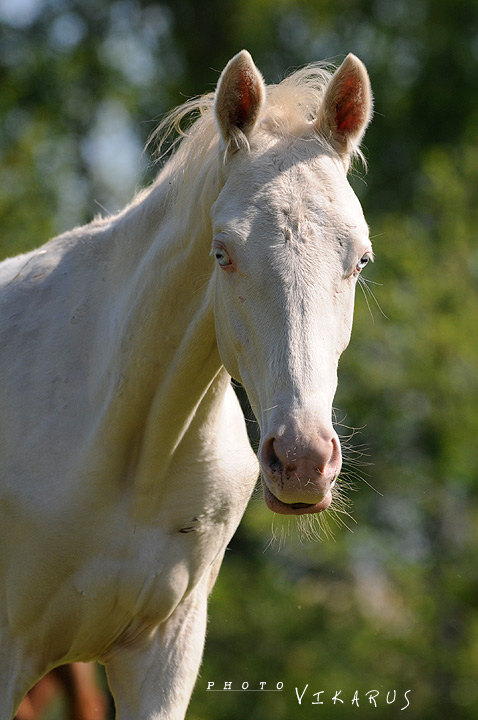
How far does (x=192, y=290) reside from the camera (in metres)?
3.49

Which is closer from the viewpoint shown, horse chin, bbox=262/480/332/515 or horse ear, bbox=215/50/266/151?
horse chin, bbox=262/480/332/515

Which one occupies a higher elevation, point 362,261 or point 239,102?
point 239,102

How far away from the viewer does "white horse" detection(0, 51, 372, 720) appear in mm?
2994

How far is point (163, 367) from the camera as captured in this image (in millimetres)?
3572

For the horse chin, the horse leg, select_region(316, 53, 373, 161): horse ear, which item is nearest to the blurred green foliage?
the horse leg

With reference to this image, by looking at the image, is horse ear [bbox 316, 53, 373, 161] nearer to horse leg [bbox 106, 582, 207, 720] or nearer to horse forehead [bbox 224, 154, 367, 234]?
horse forehead [bbox 224, 154, 367, 234]

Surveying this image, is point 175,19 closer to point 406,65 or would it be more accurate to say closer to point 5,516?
point 406,65

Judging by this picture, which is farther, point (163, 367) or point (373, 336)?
point (373, 336)

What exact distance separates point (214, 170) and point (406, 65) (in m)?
16.7

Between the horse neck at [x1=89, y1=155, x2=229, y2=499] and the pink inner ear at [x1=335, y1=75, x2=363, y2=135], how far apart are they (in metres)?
0.47

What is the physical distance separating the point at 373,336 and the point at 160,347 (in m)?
10.3

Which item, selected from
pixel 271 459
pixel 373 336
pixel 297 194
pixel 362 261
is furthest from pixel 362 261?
pixel 373 336

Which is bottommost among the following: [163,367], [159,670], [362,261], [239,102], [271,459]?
[159,670]

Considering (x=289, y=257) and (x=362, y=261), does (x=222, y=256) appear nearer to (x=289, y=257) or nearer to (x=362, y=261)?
(x=289, y=257)
